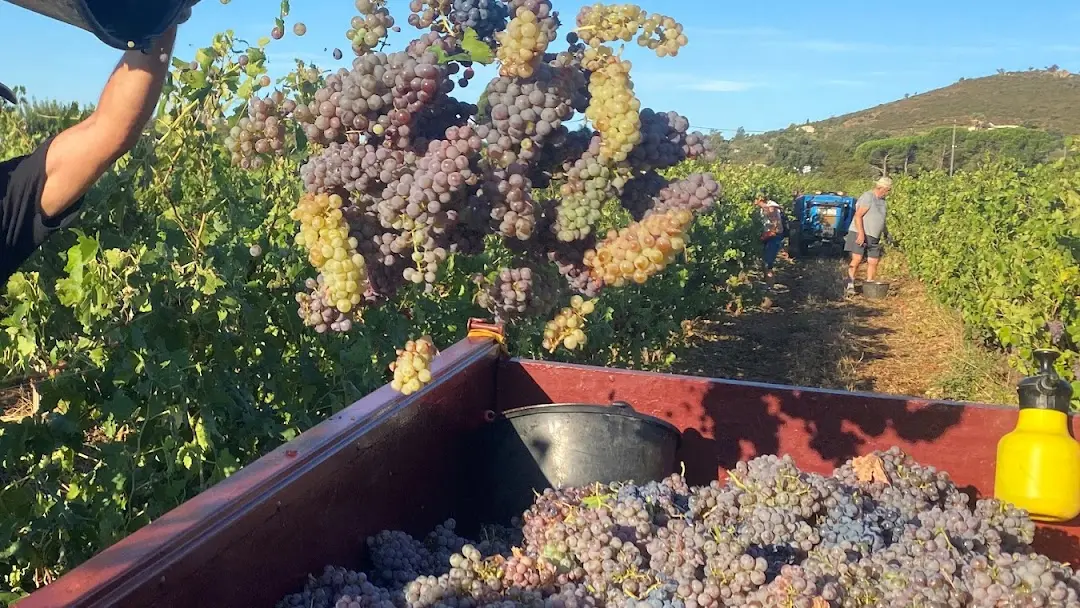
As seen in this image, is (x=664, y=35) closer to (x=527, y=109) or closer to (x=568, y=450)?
(x=527, y=109)

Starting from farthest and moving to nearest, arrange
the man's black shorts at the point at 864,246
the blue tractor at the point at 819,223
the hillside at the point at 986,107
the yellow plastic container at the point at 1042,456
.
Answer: the hillside at the point at 986,107 → the blue tractor at the point at 819,223 → the man's black shorts at the point at 864,246 → the yellow plastic container at the point at 1042,456

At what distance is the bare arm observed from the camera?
1.73 m

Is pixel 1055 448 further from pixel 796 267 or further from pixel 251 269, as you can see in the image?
pixel 796 267

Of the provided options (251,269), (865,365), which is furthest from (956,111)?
(251,269)

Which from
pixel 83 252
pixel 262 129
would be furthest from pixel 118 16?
pixel 83 252

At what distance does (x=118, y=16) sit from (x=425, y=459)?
1370mm

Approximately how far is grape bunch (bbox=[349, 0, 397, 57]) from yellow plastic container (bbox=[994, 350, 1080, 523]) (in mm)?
1787

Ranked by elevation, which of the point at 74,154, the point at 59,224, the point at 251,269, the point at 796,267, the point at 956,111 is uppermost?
the point at 956,111

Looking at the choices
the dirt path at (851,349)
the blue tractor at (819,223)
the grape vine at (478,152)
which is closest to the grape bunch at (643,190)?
the grape vine at (478,152)

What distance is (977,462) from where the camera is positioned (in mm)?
2434

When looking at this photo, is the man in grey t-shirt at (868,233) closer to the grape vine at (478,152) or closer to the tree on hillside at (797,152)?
the grape vine at (478,152)

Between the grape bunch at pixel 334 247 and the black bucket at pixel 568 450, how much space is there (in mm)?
996

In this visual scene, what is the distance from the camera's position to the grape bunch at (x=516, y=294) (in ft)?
5.32

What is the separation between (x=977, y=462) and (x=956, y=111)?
259ft
